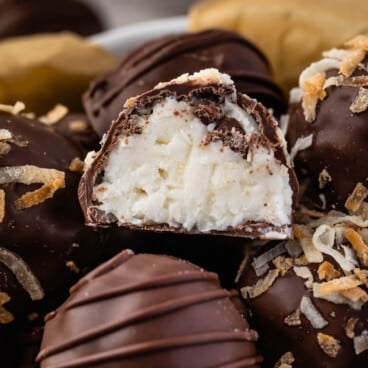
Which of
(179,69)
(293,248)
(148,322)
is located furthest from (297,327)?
(179,69)

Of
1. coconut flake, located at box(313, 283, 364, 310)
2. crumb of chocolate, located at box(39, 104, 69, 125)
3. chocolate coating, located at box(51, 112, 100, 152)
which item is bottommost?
crumb of chocolate, located at box(39, 104, 69, 125)

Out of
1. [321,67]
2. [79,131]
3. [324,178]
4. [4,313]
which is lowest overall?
[4,313]

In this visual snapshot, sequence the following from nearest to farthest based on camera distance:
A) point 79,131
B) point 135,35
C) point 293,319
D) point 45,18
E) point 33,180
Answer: point 293,319 → point 33,180 → point 79,131 → point 135,35 → point 45,18

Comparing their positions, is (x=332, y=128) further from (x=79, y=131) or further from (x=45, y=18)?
(x=45, y=18)

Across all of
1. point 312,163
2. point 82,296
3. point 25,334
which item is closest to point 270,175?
point 312,163

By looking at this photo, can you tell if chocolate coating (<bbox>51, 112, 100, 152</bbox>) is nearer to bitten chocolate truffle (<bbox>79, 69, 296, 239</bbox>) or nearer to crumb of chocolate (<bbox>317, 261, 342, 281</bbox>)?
bitten chocolate truffle (<bbox>79, 69, 296, 239</bbox>)

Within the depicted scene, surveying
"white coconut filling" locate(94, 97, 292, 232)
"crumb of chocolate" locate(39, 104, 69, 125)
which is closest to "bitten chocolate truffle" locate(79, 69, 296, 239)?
"white coconut filling" locate(94, 97, 292, 232)

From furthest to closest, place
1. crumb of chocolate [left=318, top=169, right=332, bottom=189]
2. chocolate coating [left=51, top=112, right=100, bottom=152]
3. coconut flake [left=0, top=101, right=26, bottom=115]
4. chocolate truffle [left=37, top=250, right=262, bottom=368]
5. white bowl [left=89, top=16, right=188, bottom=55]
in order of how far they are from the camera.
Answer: white bowl [left=89, top=16, right=188, bottom=55] → chocolate coating [left=51, top=112, right=100, bottom=152] → coconut flake [left=0, top=101, right=26, bottom=115] → crumb of chocolate [left=318, top=169, right=332, bottom=189] → chocolate truffle [left=37, top=250, right=262, bottom=368]
